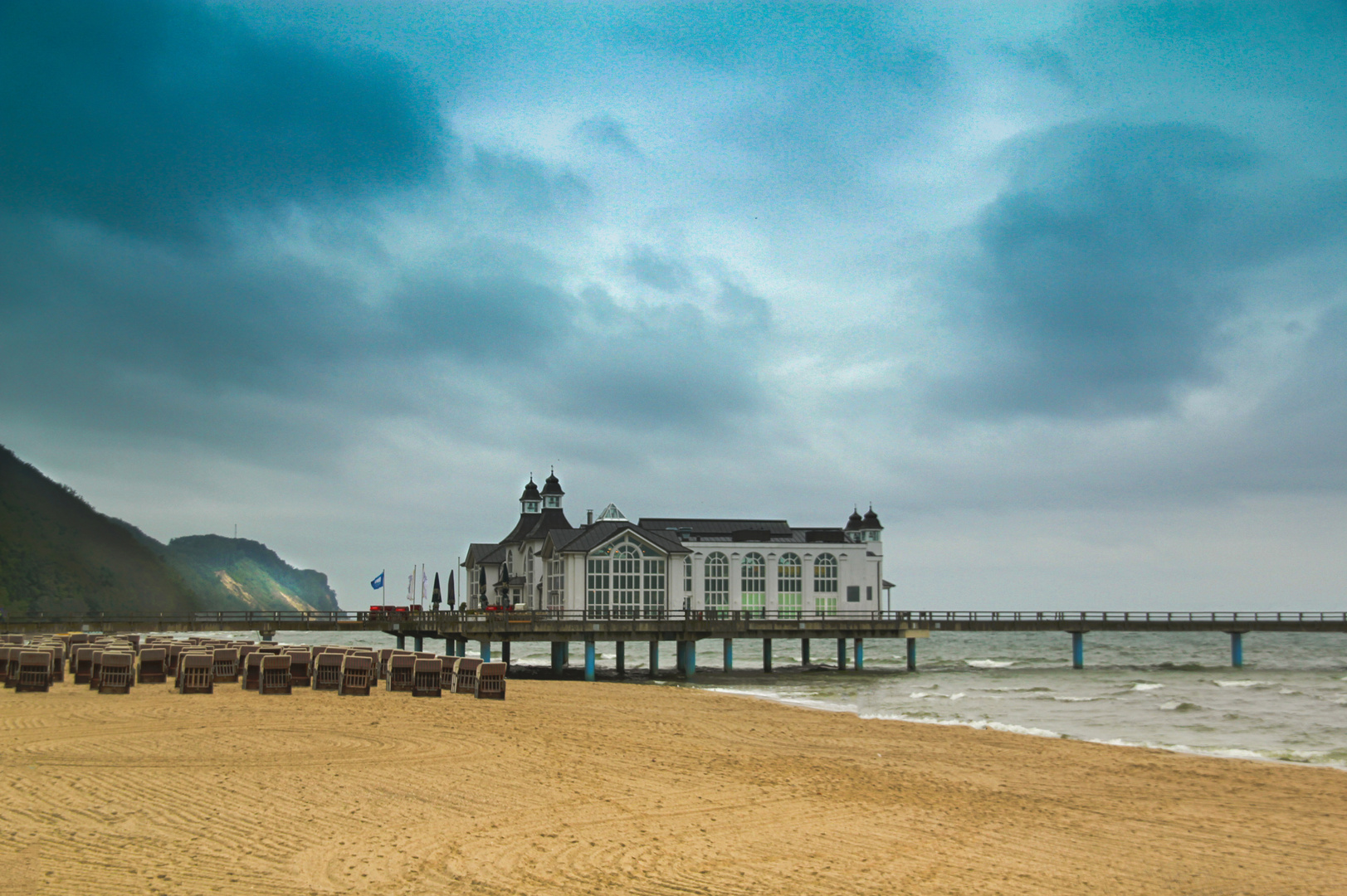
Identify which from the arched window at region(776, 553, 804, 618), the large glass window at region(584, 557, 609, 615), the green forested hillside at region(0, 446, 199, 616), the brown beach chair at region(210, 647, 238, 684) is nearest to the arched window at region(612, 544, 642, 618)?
the large glass window at region(584, 557, 609, 615)

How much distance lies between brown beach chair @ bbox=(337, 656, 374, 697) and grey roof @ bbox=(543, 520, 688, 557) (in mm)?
36736

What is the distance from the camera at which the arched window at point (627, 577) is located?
61250 millimetres

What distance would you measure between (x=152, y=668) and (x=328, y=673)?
429 cm

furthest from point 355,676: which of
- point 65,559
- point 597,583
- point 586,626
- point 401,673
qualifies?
point 65,559

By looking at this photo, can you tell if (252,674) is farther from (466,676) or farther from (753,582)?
(753,582)

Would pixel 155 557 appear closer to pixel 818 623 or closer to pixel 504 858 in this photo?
pixel 818 623

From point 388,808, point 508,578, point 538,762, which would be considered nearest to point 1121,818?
point 538,762

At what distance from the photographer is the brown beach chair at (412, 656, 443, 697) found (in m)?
24.0

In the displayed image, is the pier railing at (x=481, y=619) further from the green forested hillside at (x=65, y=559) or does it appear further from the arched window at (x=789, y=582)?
the green forested hillside at (x=65, y=559)

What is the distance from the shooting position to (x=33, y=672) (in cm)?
2197

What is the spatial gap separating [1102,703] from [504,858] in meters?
29.6

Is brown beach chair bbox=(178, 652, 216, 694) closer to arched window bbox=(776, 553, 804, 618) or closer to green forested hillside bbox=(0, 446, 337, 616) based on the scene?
arched window bbox=(776, 553, 804, 618)

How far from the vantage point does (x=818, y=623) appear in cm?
5125

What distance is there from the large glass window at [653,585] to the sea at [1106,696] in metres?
4.75
